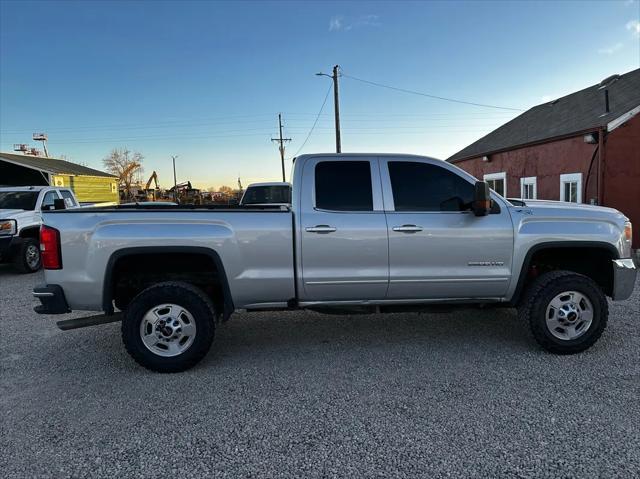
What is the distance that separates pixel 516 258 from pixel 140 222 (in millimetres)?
3496

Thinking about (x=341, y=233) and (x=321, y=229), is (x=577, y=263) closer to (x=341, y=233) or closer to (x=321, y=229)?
(x=341, y=233)

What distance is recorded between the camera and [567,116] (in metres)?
13.5

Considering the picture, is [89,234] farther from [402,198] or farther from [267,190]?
[267,190]

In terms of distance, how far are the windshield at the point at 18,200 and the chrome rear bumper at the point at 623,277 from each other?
36.8 feet

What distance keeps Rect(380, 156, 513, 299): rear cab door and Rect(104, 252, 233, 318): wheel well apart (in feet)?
5.52

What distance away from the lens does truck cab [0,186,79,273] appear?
8.82 m

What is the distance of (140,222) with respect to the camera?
146 inches

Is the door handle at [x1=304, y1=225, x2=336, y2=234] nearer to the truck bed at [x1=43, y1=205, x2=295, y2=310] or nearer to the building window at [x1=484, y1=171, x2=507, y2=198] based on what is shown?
the truck bed at [x1=43, y1=205, x2=295, y2=310]

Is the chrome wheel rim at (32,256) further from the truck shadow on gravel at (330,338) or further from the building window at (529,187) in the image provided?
the building window at (529,187)

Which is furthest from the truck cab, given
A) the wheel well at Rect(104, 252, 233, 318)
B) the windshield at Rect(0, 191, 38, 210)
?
the wheel well at Rect(104, 252, 233, 318)

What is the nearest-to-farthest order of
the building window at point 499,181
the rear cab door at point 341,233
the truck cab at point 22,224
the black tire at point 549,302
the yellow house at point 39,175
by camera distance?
the rear cab door at point 341,233, the black tire at point 549,302, the truck cab at point 22,224, the building window at point 499,181, the yellow house at point 39,175

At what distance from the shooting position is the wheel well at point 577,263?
14.0 feet

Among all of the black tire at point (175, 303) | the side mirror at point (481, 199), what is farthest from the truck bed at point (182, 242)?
the side mirror at point (481, 199)

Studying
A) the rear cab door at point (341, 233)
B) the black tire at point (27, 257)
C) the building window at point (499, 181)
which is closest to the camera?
the rear cab door at point (341, 233)
